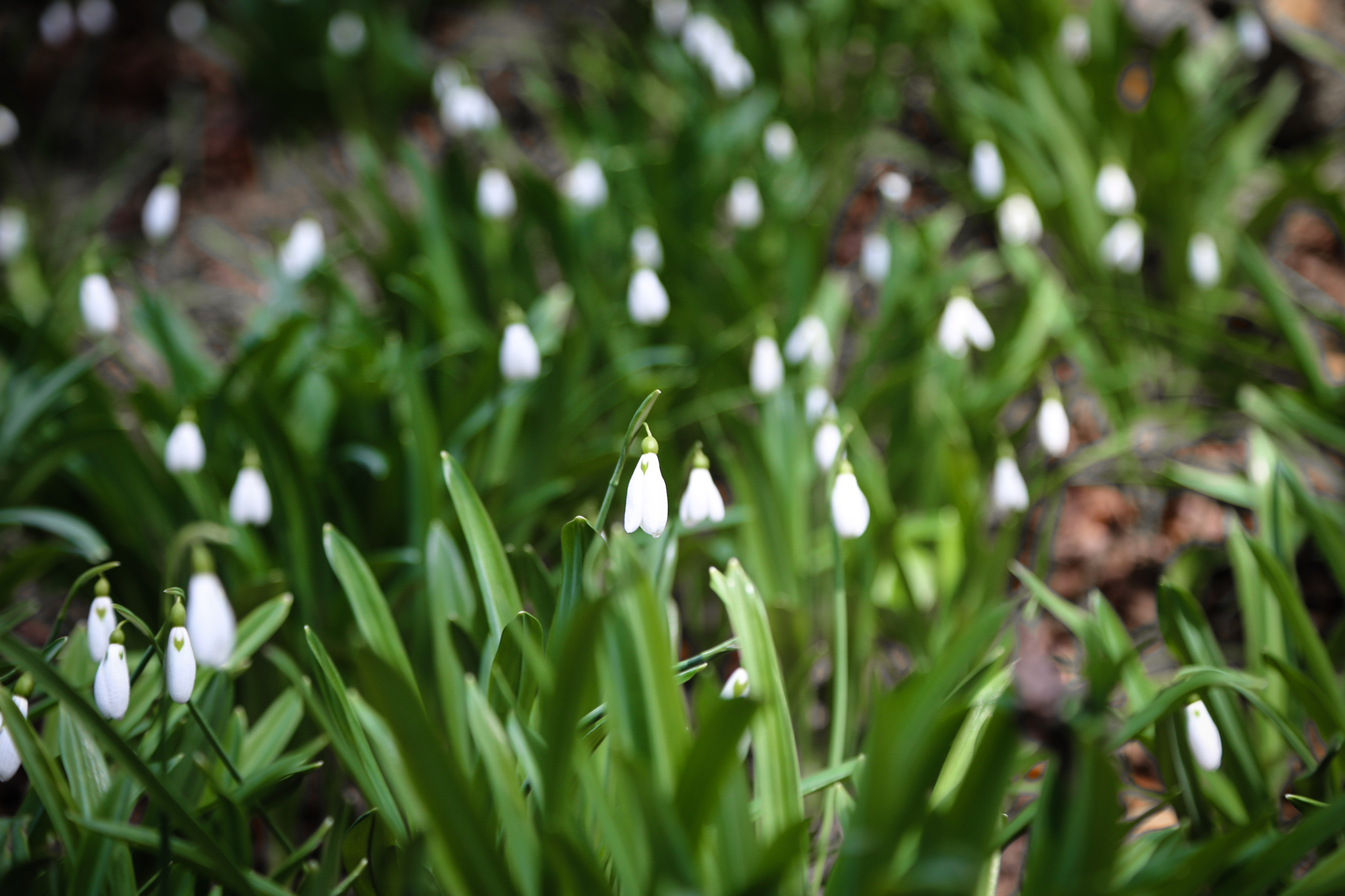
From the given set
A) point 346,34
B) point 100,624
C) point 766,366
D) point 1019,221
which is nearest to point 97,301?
point 100,624

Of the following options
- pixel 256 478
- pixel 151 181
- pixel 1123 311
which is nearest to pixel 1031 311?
pixel 1123 311

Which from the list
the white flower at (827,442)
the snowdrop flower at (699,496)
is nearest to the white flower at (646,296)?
the white flower at (827,442)

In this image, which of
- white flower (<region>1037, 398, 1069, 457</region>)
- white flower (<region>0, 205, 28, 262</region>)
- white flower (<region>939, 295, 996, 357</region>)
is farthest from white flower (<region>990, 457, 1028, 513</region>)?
white flower (<region>0, 205, 28, 262</region>)

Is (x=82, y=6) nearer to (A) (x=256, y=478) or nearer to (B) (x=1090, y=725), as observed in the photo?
(A) (x=256, y=478)

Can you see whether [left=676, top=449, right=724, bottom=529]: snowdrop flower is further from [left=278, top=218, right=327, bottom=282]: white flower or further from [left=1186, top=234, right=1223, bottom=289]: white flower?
[left=1186, top=234, right=1223, bottom=289]: white flower

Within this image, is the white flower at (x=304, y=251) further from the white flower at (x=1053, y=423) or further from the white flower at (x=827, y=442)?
the white flower at (x=1053, y=423)

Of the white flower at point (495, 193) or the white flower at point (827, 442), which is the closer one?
the white flower at point (827, 442)
